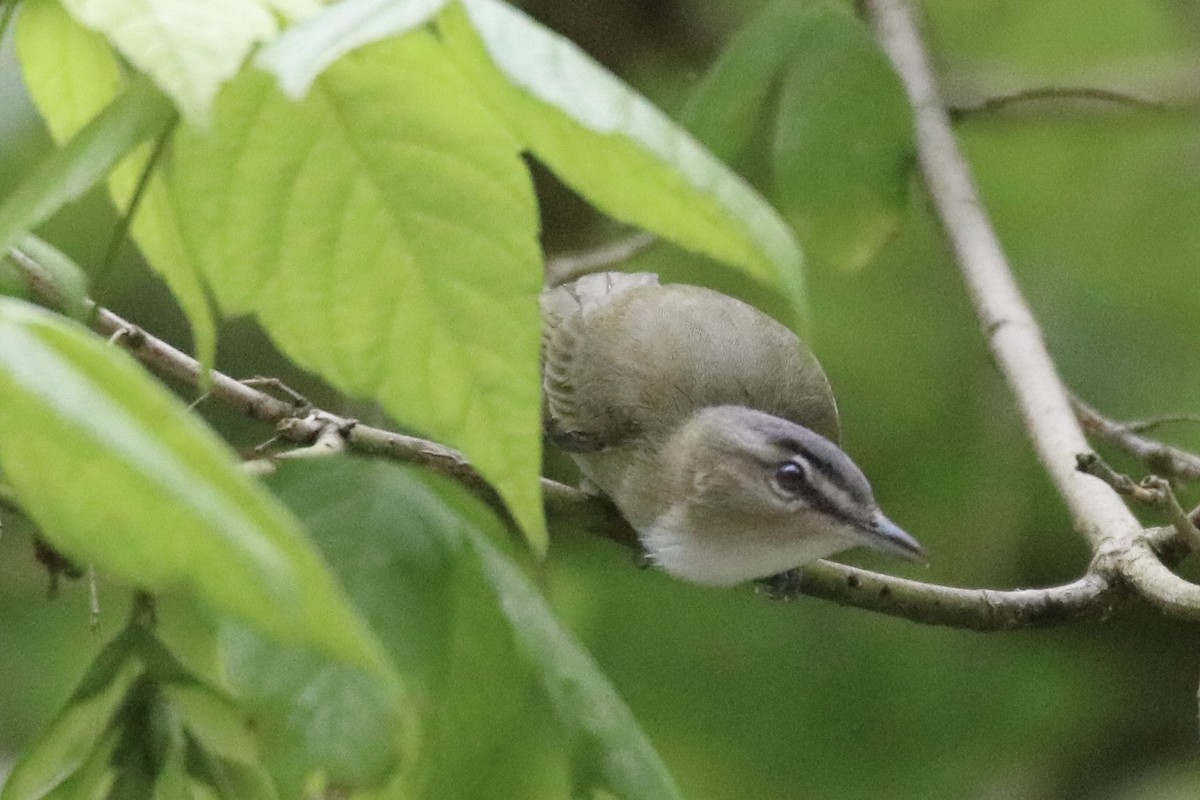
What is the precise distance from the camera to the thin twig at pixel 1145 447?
3.58ft

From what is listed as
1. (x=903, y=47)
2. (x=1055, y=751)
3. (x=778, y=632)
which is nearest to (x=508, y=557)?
(x=903, y=47)

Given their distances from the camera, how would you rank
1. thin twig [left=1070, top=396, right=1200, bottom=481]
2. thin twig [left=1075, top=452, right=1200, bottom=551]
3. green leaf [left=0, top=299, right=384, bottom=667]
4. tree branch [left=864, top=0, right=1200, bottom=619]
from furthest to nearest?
thin twig [left=1070, top=396, right=1200, bottom=481], tree branch [left=864, top=0, right=1200, bottom=619], thin twig [left=1075, top=452, right=1200, bottom=551], green leaf [left=0, top=299, right=384, bottom=667]

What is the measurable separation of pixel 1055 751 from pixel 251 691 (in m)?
1.83

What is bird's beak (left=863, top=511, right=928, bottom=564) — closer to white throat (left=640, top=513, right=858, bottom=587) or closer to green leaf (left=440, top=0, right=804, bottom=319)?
white throat (left=640, top=513, right=858, bottom=587)

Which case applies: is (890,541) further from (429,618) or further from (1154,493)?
(429,618)

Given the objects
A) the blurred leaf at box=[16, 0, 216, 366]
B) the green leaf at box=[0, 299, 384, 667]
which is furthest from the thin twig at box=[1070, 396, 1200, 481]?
the green leaf at box=[0, 299, 384, 667]

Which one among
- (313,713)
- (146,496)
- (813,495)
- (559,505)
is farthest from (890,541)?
(146,496)

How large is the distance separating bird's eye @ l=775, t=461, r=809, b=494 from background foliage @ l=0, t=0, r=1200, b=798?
0.49 meters

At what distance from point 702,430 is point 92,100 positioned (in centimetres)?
88

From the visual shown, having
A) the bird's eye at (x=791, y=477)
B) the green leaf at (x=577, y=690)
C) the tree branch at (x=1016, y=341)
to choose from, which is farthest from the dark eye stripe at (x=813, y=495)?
the green leaf at (x=577, y=690)

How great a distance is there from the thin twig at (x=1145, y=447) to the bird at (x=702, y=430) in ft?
0.66

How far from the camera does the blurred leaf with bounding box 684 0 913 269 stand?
3.99 ft

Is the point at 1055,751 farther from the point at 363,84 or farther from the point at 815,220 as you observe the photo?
the point at 363,84

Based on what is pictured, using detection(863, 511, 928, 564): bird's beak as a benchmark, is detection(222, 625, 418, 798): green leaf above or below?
above
